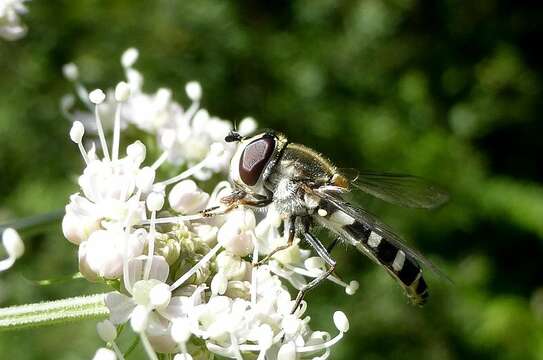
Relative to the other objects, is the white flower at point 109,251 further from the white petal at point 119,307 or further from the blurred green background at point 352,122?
the blurred green background at point 352,122

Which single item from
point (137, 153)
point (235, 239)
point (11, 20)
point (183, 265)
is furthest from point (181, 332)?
point (11, 20)

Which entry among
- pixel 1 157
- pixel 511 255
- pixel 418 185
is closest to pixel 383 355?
pixel 511 255

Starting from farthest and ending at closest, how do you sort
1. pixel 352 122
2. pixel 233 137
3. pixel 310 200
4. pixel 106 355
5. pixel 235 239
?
1. pixel 352 122
2. pixel 233 137
3. pixel 310 200
4. pixel 235 239
5. pixel 106 355

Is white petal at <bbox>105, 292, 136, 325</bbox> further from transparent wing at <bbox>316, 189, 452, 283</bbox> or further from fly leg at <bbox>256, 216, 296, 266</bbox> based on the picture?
transparent wing at <bbox>316, 189, 452, 283</bbox>

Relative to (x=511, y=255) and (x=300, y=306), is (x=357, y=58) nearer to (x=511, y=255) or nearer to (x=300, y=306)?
(x=511, y=255)

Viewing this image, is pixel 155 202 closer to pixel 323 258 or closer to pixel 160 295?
pixel 160 295

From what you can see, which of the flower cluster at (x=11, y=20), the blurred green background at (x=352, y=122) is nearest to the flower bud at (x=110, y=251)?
the flower cluster at (x=11, y=20)

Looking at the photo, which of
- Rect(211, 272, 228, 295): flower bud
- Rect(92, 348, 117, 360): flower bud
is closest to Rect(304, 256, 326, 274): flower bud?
Rect(211, 272, 228, 295): flower bud
